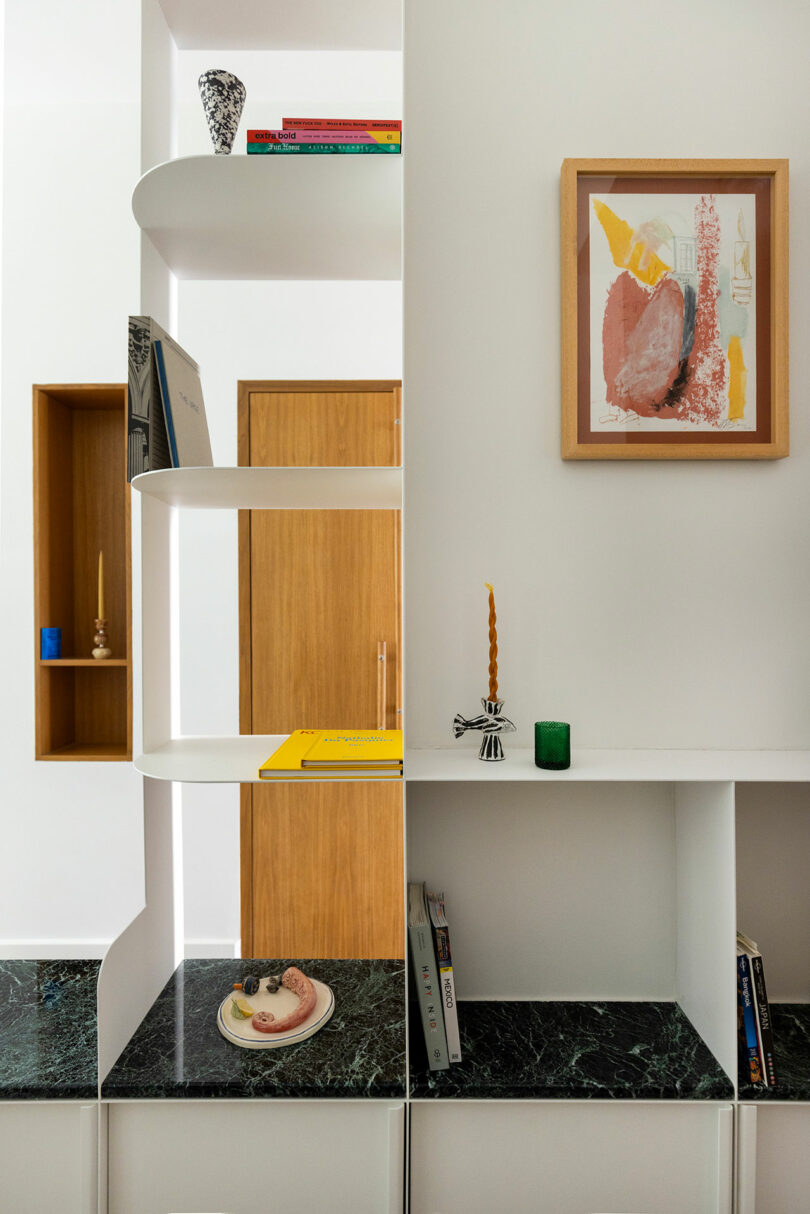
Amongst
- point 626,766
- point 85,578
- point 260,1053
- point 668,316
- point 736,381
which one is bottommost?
point 260,1053

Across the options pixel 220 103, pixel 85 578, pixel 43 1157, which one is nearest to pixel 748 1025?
pixel 43 1157

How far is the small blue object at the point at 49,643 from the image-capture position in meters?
2.05

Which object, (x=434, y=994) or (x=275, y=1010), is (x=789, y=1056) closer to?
(x=434, y=994)

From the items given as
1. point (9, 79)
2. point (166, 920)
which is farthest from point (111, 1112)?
point (9, 79)

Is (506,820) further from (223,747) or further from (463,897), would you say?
(223,747)

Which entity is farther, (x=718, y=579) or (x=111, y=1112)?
(x=718, y=579)

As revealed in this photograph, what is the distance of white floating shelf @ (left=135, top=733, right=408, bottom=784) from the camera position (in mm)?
1138

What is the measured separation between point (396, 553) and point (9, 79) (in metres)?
1.86

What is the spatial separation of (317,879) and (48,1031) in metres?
1.25

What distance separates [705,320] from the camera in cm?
138

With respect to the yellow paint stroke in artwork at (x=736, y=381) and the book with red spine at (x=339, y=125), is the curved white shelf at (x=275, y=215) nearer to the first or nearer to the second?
the book with red spine at (x=339, y=125)

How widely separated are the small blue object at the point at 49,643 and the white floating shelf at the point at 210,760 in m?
0.84

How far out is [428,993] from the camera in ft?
3.76

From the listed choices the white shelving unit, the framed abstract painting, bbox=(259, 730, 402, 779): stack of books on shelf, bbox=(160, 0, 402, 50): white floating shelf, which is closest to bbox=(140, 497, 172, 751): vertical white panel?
the white shelving unit
